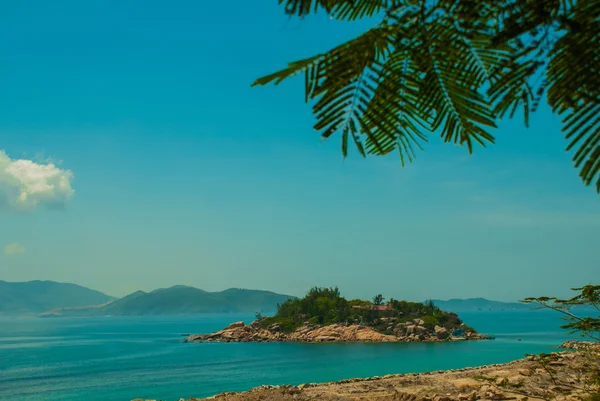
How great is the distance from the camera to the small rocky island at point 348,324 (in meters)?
58.0

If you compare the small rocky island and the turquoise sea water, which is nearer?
the turquoise sea water

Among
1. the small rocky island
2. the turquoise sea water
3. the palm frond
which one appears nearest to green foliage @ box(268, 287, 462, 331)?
the small rocky island

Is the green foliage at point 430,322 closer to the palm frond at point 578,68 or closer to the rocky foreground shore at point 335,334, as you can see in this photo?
the rocky foreground shore at point 335,334

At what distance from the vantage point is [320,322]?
65125 mm

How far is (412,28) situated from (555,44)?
0.41 m

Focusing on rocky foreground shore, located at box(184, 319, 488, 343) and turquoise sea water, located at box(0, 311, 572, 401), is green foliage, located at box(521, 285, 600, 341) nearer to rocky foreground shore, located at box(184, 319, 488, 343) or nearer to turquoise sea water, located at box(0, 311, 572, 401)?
turquoise sea water, located at box(0, 311, 572, 401)

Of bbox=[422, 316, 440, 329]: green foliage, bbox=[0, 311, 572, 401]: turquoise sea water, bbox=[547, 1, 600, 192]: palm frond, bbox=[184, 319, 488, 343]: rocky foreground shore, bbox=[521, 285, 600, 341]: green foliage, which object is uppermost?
bbox=[547, 1, 600, 192]: palm frond

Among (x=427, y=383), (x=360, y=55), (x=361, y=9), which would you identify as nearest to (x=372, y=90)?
(x=360, y=55)

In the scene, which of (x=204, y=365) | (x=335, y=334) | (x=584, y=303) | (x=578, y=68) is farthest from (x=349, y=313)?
(x=578, y=68)

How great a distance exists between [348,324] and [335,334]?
12.6 ft

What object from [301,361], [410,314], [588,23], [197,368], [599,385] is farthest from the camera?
[410,314]

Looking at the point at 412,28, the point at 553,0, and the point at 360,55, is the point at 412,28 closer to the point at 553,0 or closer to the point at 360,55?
the point at 360,55

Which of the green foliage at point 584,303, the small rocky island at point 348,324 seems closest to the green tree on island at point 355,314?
the small rocky island at point 348,324

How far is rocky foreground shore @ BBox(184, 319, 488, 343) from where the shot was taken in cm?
A: 5700
